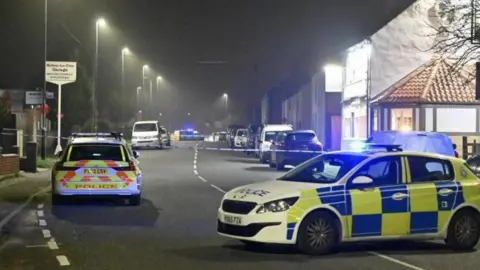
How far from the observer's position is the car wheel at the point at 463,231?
1181 centimetres

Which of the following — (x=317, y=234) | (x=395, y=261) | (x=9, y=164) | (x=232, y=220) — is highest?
(x=9, y=164)

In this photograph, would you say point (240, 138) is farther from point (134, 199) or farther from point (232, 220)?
point (232, 220)

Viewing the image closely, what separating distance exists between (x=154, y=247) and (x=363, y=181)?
Answer: 130 inches

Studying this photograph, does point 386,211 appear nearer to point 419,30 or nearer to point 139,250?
point 139,250

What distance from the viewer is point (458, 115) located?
3491 cm

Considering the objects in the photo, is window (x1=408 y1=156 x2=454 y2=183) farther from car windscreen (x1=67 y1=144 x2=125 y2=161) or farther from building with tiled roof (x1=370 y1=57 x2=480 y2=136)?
building with tiled roof (x1=370 y1=57 x2=480 y2=136)

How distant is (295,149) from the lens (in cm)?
3284

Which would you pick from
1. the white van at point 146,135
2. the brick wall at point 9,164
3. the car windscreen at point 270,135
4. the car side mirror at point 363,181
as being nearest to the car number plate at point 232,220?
the car side mirror at point 363,181

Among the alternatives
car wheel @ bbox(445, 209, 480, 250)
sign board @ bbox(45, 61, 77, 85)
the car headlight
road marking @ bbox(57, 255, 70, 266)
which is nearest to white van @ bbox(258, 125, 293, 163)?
sign board @ bbox(45, 61, 77, 85)

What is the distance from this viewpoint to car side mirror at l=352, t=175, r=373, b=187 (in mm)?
11250

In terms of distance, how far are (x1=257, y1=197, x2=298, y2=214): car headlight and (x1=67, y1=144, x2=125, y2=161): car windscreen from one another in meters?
7.41

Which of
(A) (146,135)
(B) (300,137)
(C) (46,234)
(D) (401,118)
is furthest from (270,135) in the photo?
(C) (46,234)

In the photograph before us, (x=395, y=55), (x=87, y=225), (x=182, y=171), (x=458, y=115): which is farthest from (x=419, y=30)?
(x=87, y=225)

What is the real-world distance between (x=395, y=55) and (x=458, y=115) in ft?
14.6
